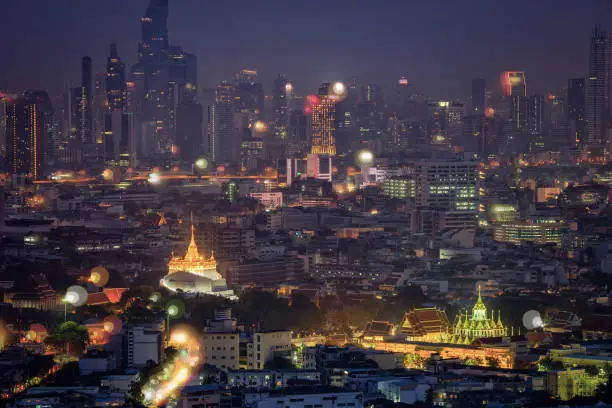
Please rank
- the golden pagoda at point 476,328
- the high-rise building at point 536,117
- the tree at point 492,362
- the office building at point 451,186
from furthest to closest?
the high-rise building at point 536,117 < the office building at point 451,186 < the golden pagoda at point 476,328 < the tree at point 492,362

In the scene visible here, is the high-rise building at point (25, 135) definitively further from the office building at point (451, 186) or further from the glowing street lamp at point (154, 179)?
A: the office building at point (451, 186)

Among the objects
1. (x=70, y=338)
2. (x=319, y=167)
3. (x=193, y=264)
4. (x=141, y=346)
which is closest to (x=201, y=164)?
(x=319, y=167)

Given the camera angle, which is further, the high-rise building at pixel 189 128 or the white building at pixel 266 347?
the high-rise building at pixel 189 128

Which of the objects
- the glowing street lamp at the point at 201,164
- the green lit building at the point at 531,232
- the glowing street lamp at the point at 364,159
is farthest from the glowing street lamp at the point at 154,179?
the green lit building at the point at 531,232

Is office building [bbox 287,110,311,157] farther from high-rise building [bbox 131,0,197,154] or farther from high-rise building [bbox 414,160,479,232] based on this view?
high-rise building [bbox 414,160,479,232]

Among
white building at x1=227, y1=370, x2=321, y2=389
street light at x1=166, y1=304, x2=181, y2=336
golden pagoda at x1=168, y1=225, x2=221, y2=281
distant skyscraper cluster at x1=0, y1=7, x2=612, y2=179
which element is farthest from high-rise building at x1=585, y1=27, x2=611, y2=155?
white building at x1=227, y1=370, x2=321, y2=389

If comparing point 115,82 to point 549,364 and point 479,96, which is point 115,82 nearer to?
point 479,96

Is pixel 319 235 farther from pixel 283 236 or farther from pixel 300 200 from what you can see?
pixel 300 200
